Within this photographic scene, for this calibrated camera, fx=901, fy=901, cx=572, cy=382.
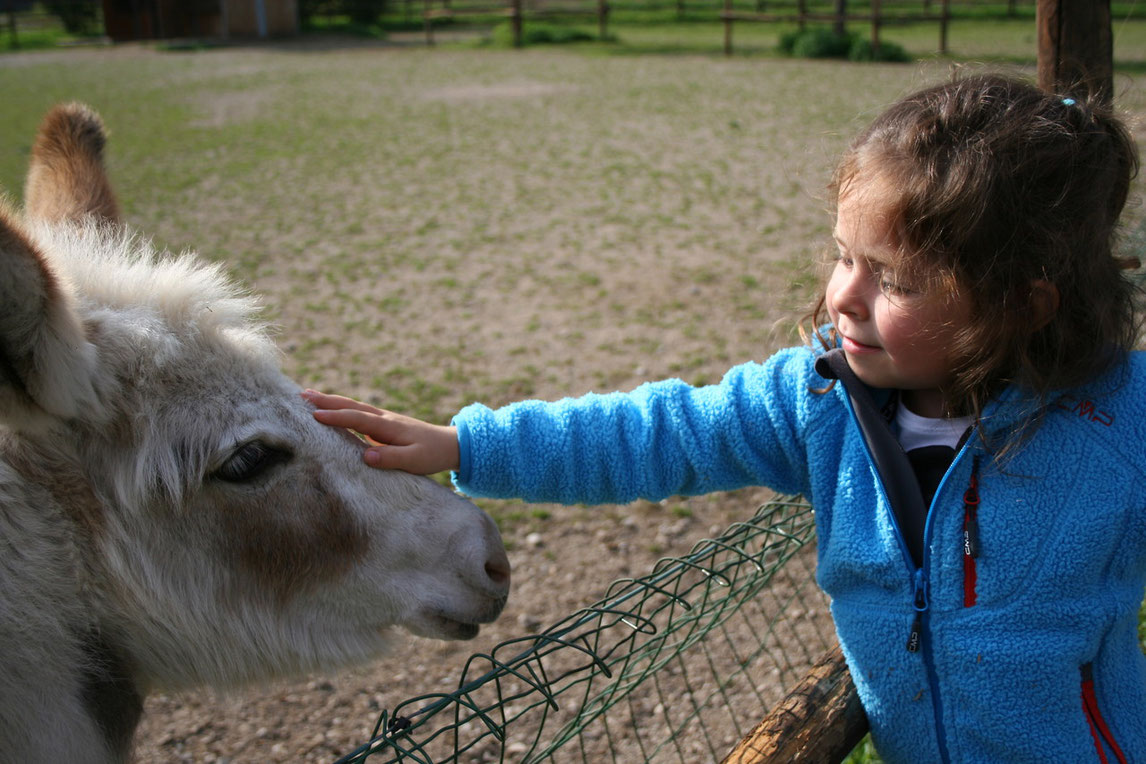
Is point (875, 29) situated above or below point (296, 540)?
above

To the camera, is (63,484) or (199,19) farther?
(199,19)

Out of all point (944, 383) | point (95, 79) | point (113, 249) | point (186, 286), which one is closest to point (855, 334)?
point (944, 383)

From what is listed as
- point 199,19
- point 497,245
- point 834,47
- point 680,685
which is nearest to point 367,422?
point 680,685

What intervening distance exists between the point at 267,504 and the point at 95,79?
2191cm

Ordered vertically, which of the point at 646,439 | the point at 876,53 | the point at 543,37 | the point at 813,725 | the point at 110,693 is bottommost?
the point at 813,725

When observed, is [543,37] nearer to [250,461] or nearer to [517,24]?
[517,24]

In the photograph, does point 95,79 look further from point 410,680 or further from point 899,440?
point 899,440

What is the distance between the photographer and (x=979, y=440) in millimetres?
1844

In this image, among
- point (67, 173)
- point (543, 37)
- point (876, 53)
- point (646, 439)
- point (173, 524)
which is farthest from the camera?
point (543, 37)

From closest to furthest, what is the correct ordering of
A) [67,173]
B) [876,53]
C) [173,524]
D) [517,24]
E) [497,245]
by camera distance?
[173,524]
[67,173]
[497,245]
[876,53]
[517,24]

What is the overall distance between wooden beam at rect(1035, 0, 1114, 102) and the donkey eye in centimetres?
240

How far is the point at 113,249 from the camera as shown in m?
2.04

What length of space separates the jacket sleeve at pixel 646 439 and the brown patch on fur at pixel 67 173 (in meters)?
1.17

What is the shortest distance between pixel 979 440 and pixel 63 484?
5.80 ft
